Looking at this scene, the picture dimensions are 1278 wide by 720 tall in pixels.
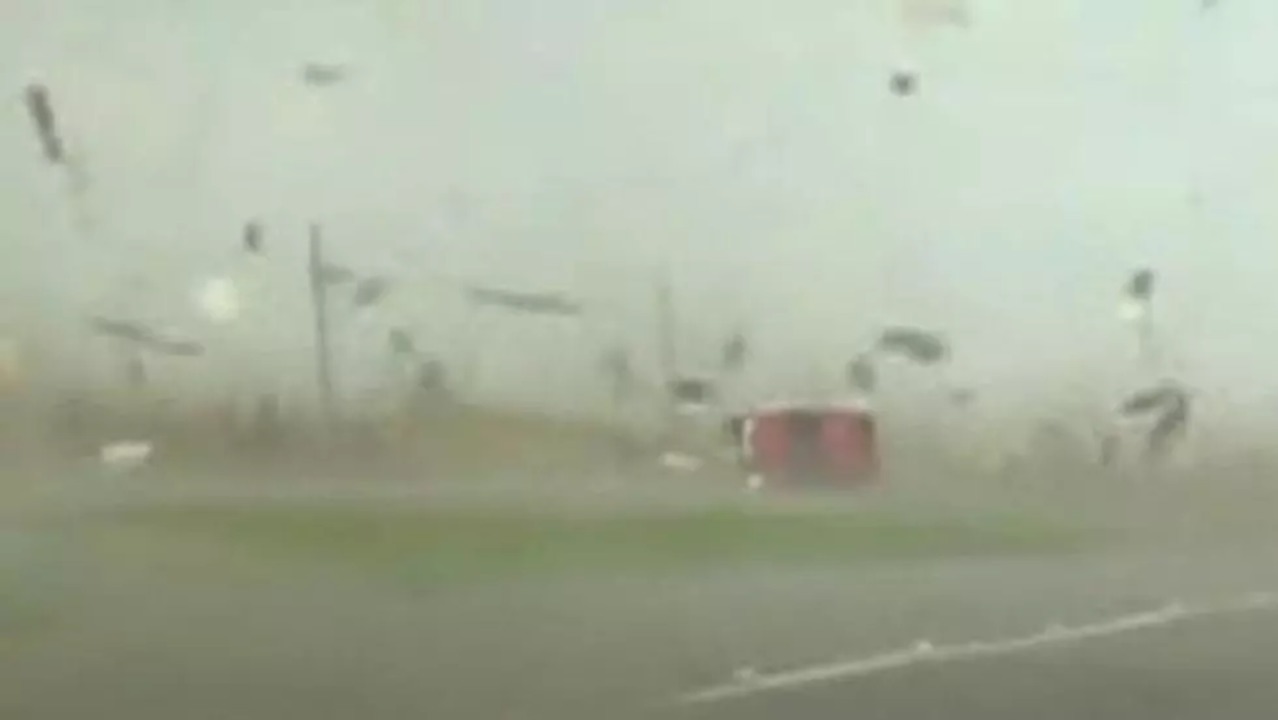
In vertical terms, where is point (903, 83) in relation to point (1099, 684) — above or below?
above

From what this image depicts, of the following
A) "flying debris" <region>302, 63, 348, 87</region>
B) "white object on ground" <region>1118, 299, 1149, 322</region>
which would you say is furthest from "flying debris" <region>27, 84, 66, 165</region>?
"white object on ground" <region>1118, 299, 1149, 322</region>

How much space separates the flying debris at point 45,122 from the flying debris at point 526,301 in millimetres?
189

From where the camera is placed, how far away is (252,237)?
919mm

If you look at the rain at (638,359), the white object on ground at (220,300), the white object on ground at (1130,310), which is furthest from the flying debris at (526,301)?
the white object on ground at (1130,310)

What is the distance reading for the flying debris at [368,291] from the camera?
0.93 m

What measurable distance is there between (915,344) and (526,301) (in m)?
0.18

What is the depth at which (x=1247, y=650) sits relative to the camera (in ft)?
3.20

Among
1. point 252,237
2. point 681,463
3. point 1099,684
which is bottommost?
point 1099,684

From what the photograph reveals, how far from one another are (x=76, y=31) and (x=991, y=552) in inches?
18.6

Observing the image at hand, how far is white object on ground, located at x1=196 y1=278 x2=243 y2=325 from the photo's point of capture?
92 cm

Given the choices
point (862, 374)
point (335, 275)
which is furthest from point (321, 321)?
point (862, 374)

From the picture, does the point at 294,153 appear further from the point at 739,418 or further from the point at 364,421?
the point at 739,418

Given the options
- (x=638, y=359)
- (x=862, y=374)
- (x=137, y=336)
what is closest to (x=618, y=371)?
(x=638, y=359)

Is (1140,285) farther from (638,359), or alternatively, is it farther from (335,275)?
(335,275)
